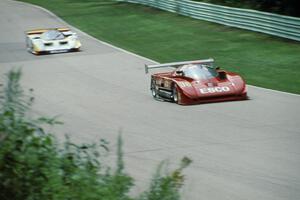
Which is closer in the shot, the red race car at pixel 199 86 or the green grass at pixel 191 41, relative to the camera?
the red race car at pixel 199 86

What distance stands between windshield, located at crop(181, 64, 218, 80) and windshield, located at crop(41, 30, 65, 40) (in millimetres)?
12975

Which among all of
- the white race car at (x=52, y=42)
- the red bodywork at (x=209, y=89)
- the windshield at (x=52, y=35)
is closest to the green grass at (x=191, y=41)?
the red bodywork at (x=209, y=89)

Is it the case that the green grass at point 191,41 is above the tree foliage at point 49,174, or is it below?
below

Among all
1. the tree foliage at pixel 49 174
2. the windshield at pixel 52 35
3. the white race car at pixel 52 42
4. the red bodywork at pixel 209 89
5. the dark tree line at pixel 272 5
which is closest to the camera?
the tree foliage at pixel 49 174

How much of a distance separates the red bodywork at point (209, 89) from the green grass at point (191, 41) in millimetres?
2302

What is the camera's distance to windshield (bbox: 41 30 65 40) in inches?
1210

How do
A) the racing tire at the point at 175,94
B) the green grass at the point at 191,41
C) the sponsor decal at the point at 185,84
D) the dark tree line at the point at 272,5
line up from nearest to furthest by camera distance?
the sponsor decal at the point at 185,84 → the racing tire at the point at 175,94 → the green grass at the point at 191,41 → the dark tree line at the point at 272,5

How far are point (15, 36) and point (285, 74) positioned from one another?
19432 millimetres

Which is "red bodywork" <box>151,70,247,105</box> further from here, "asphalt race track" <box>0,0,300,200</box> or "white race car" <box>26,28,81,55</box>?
"white race car" <box>26,28,81,55</box>

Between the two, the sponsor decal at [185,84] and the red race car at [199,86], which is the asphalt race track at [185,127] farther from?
the sponsor decal at [185,84]

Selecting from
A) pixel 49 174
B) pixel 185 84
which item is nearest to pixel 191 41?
pixel 185 84

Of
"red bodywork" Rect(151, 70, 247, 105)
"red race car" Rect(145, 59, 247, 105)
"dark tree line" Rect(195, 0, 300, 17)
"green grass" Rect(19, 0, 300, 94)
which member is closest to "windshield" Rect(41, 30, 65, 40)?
"green grass" Rect(19, 0, 300, 94)

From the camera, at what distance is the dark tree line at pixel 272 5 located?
35.0 metres

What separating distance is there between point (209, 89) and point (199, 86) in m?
0.26
